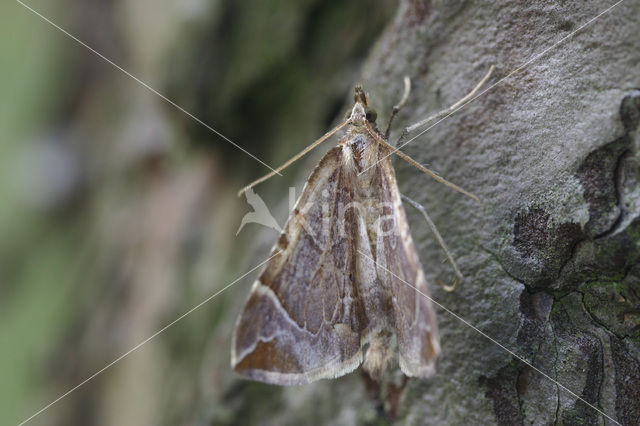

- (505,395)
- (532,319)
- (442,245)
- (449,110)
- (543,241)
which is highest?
(449,110)

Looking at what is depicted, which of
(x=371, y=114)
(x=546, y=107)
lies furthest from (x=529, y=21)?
(x=371, y=114)

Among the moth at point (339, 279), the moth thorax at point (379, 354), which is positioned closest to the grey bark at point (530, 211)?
the moth at point (339, 279)

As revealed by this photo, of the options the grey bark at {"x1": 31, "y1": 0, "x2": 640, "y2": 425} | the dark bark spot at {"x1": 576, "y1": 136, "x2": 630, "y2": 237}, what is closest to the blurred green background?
the grey bark at {"x1": 31, "y1": 0, "x2": 640, "y2": 425}

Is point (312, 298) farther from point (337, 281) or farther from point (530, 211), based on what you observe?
point (530, 211)

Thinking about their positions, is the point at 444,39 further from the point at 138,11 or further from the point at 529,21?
the point at 138,11

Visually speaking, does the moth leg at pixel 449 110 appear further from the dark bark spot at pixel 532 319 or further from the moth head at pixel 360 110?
the dark bark spot at pixel 532 319

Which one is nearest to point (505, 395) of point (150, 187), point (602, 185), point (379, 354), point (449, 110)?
point (379, 354)
